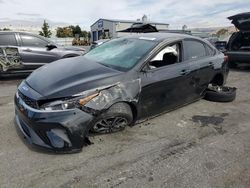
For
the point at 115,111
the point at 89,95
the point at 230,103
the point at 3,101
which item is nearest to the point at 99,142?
the point at 115,111

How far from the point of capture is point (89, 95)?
10.2 ft

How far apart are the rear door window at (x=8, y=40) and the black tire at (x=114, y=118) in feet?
16.8

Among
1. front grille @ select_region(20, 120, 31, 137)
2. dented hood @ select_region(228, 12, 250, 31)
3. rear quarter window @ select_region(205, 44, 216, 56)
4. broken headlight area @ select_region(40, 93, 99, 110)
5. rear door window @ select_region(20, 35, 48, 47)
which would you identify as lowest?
front grille @ select_region(20, 120, 31, 137)

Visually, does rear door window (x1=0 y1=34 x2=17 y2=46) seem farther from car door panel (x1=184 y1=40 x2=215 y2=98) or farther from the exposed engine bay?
car door panel (x1=184 y1=40 x2=215 y2=98)

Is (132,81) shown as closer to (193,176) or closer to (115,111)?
(115,111)

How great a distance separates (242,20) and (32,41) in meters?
6.99

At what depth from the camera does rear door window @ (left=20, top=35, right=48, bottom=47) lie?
293 inches

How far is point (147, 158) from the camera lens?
312cm

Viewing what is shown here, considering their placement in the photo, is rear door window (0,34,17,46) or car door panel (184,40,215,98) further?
rear door window (0,34,17,46)

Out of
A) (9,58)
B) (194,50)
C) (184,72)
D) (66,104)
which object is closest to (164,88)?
(184,72)

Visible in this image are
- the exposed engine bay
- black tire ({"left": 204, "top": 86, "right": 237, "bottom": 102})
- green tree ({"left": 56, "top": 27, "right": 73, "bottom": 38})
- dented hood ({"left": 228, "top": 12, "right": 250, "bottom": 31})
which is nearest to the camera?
black tire ({"left": 204, "top": 86, "right": 237, "bottom": 102})

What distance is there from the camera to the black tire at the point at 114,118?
3266mm

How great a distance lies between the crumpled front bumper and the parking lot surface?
0.16 meters

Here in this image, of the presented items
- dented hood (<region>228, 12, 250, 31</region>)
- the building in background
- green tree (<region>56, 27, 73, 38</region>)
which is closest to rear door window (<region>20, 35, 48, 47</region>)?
dented hood (<region>228, 12, 250, 31</region>)
